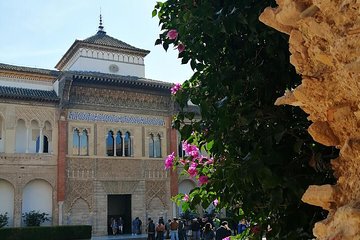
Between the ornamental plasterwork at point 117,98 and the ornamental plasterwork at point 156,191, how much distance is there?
4464 mm

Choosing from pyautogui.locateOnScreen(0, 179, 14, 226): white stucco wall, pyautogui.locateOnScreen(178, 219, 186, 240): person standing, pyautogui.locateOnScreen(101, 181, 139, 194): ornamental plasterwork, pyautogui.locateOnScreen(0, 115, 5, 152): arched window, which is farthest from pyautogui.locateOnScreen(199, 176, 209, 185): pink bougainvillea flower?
pyautogui.locateOnScreen(101, 181, 139, 194): ornamental plasterwork

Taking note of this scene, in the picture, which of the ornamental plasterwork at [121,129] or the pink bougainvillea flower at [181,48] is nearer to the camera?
the pink bougainvillea flower at [181,48]

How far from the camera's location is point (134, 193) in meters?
26.3

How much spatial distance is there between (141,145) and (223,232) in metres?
17.2

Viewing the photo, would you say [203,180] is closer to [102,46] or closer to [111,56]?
[102,46]

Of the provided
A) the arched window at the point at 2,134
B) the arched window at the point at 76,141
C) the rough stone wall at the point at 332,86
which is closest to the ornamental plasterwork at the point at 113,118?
the arched window at the point at 76,141

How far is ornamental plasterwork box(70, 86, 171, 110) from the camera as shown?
2576 centimetres

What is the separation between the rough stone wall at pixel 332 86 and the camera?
1491 mm

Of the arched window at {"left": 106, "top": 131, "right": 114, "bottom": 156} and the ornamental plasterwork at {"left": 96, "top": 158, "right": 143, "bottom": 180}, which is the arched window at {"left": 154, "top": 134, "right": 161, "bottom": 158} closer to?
the ornamental plasterwork at {"left": 96, "top": 158, "right": 143, "bottom": 180}

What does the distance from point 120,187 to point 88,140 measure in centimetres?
316

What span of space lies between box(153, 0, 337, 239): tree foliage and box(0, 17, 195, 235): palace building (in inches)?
843

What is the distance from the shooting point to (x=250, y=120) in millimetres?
2883

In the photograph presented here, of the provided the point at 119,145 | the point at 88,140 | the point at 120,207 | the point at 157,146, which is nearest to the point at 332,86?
the point at 88,140

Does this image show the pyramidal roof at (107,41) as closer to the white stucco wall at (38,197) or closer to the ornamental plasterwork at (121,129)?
the ornamental plasterwork at (121,129)
